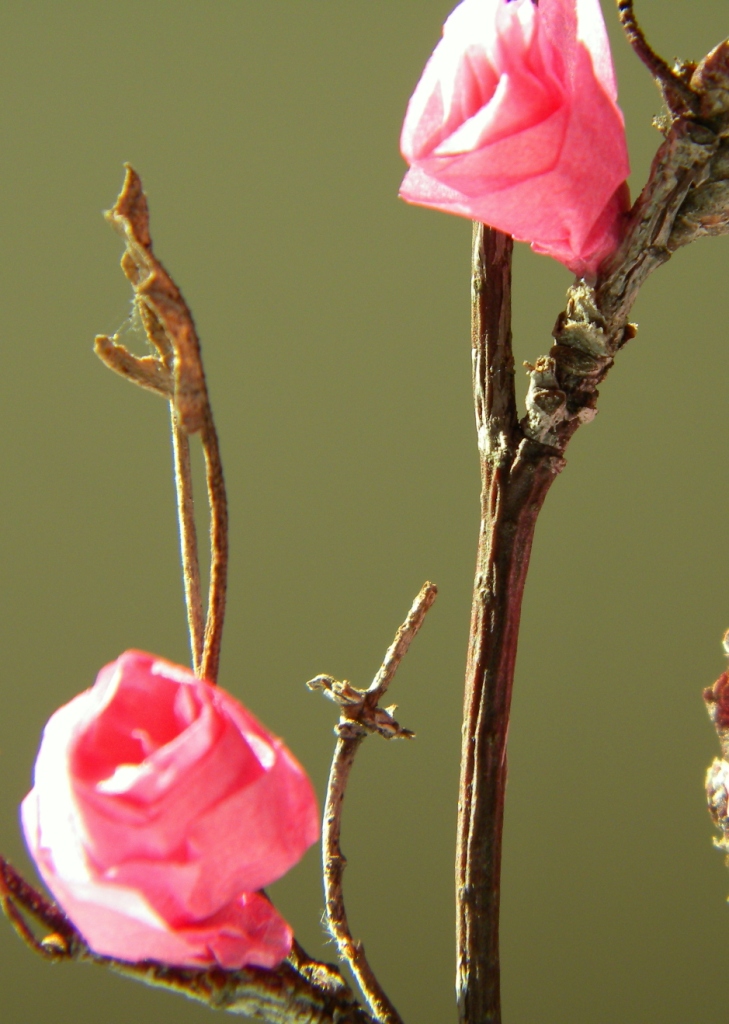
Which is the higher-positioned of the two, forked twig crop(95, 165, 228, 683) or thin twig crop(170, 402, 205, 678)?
forked twig crop(95, 165, 228, 683)

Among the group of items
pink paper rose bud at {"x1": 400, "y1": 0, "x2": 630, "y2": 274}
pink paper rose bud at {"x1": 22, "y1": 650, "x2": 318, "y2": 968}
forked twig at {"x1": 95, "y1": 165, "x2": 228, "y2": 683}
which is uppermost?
pink paper rose bud at {"x1": 400, "y1": 0, "x2": 630, "y2": 274}

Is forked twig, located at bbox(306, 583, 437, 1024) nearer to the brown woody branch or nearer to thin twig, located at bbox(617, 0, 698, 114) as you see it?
the brown woody branch

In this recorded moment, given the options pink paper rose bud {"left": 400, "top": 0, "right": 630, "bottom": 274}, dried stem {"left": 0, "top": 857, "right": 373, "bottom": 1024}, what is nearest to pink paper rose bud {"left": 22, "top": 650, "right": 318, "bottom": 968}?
dried stem {"left": 0, "top": 857, "right": 373, "bottom": 1024}

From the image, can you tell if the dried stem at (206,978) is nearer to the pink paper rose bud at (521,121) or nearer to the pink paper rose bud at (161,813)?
the pink paper rose bud at (161,813)

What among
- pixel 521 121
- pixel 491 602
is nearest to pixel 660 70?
pixel 521 121

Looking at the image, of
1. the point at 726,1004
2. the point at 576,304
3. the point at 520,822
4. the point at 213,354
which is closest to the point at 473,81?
the point at 576,304

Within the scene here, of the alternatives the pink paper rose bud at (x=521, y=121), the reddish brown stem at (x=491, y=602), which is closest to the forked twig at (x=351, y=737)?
the reddish brown stem at (x=491, y=602)
